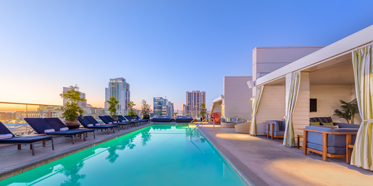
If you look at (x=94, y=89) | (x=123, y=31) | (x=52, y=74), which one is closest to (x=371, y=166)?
(x=123, y=31)

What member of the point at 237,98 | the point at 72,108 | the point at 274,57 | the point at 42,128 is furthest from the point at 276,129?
the point at 237,98

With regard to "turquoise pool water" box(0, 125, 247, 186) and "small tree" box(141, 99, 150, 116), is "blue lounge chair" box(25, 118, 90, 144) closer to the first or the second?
"turquoise pool water" box(0, 125, 247, 186)

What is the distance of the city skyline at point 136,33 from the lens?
860cm

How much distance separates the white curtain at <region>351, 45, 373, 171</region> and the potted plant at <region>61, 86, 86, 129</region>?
7.68 meters

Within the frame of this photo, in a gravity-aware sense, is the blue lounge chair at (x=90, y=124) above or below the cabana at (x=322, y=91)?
below

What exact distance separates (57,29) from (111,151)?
303 inches

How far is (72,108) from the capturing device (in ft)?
21.8

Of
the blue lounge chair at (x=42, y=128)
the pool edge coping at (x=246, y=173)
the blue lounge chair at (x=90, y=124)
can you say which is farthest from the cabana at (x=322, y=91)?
the blue lounge chair at (x=42, y=128)

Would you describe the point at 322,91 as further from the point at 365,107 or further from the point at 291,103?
the point at 365,107

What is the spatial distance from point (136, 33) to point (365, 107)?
12.0m

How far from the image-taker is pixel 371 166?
8.77 feet

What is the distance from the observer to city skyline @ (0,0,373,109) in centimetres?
860

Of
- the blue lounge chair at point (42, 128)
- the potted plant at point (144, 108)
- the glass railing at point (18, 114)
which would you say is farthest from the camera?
the potted plant at point (144, 108)

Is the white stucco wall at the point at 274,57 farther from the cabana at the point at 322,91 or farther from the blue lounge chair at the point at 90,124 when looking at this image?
the blue lounge chair at the point at 90,124
